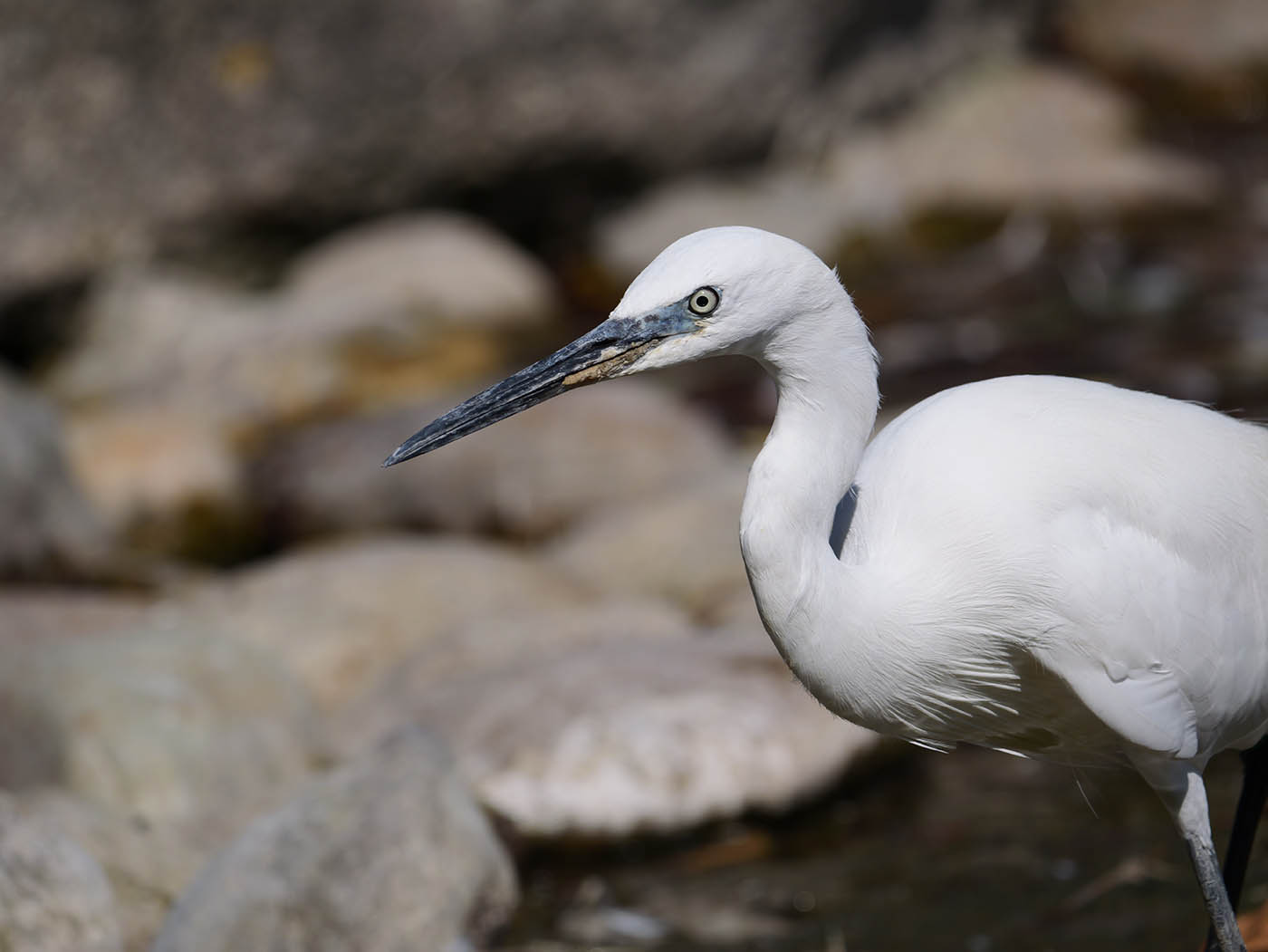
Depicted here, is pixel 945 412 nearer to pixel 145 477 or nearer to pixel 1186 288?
pixel 145 477

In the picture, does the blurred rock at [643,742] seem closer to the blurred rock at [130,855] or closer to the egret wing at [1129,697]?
the blurred rock at [130,855]

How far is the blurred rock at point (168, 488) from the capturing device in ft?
23.1

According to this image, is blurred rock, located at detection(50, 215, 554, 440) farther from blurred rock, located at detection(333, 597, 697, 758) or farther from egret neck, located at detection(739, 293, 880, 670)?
egret neck, located at detection(739, 293, 880, 670)

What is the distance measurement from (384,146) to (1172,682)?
7468 millimetres

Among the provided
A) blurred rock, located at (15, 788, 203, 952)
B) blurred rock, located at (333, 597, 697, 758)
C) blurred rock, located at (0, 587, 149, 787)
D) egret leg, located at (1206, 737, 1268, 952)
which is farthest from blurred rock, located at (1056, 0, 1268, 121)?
blurred rock, located at (15, 788, 203, 952)

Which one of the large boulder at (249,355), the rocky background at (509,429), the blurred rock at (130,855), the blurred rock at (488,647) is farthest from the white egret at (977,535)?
the large boulder at (249,355)

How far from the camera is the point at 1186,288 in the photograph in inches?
365

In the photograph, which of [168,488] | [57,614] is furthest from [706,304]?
[168,488]

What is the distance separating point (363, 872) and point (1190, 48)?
10397 millimetres

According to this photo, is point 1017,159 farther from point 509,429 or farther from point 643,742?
point 643,742

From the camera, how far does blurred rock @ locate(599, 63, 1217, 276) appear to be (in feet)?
32.9

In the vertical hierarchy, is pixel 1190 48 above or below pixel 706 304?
below

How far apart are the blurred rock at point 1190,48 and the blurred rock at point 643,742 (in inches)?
339

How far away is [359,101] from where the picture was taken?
30.2 ft
